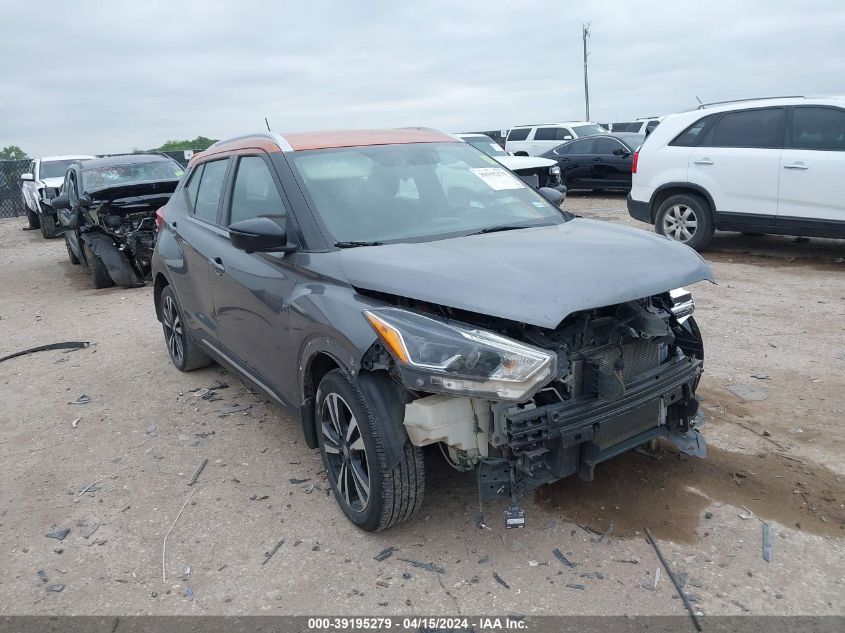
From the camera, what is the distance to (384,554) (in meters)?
3.13

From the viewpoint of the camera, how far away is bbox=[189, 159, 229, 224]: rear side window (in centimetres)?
453

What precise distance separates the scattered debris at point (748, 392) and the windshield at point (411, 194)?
1.77m

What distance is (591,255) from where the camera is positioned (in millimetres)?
3061

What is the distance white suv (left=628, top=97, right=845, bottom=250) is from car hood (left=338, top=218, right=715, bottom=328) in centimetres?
564

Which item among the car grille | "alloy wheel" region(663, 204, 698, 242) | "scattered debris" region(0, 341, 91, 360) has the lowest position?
"scattered debris" region(0, 341, 91, 360)

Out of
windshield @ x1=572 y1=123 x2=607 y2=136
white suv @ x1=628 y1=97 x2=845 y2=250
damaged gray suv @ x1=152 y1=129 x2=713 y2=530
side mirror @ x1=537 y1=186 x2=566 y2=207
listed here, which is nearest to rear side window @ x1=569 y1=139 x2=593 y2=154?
windshield @ x1=572 y1=123 x2=607 y2=136

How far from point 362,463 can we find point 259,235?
1188 mm

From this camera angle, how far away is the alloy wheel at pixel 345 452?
10.4 ft

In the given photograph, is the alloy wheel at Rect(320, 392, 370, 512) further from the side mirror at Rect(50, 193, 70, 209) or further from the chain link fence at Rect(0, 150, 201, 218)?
the chain link fence at Rect(0, 150, 201, 218)

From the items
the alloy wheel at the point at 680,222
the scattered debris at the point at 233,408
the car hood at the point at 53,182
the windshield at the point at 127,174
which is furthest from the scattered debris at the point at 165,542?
the car hood at the point at 53,182

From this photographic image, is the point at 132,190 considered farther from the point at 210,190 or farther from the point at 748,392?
the point at 748,392

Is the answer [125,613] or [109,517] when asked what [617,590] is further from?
[109,517]

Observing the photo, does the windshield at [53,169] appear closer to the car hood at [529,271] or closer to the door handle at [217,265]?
the door handle at [217,265]

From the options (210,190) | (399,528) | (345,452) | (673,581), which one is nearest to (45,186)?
(210,190)
